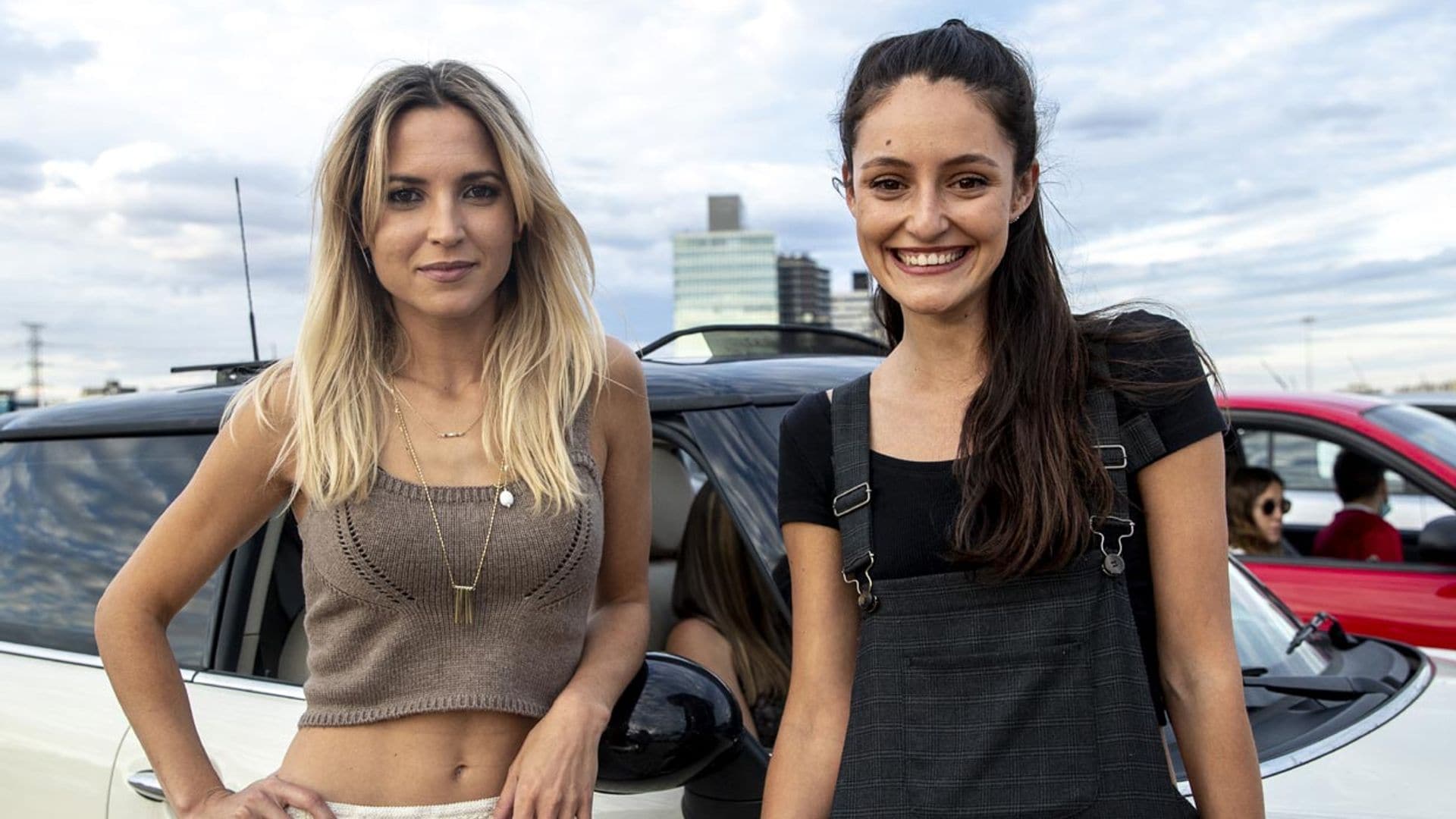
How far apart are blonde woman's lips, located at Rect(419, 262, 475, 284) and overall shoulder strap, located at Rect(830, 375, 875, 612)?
67 cm

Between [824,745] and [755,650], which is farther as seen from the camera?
[755,650]

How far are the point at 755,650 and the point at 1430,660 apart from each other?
5.32 feet

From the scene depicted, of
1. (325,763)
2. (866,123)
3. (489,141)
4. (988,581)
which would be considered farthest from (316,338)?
(988,581)

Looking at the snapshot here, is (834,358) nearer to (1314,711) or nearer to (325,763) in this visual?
(1314,711)

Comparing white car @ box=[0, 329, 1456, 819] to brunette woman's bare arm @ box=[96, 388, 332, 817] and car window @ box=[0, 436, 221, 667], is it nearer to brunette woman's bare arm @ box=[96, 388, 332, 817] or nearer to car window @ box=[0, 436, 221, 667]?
car window @ box=[0, 436, 221, 667]

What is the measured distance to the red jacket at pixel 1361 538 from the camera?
6043 millimetres

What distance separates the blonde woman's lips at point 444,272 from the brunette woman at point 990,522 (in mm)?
602

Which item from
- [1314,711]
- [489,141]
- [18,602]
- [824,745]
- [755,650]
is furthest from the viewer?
[18,602]

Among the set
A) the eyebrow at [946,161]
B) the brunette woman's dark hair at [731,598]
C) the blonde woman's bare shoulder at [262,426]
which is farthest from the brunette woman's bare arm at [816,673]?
the brunette woman's dark hair at [731,598]

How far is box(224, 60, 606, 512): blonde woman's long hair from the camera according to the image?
216 cm

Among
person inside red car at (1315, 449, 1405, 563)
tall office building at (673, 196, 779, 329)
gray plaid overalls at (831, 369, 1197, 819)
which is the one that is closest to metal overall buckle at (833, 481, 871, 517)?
gray plaid overalls at (831, 369, 1197, 819)

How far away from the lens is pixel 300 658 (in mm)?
3129

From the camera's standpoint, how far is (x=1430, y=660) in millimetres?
3203

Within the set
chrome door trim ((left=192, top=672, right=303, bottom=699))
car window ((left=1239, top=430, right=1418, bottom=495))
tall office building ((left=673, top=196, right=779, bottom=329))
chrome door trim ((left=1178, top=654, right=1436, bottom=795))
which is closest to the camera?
chrome door trim ((left=1178, top=654, right=1436, bottom=795))
